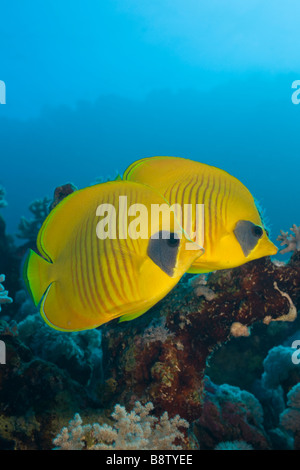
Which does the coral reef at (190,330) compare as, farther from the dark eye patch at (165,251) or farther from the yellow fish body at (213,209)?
the dark eye patch at (165,251)

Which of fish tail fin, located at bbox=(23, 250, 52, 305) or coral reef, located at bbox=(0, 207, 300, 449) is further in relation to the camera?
coral reef, located at bbox=(0, 207, 300, 449)

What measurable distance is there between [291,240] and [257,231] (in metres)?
1.23

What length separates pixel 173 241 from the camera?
2.80 ft

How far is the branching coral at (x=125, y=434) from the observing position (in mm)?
1463

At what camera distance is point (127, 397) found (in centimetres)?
183

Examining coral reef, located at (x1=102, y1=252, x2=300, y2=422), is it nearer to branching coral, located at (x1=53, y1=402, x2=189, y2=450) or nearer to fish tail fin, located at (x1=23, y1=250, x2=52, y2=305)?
branching coral, located at (x1=53, y1=402, x2=189, y2=450)

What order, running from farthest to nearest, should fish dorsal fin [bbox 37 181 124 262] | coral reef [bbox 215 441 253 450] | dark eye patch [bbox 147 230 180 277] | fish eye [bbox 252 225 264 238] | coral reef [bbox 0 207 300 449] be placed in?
1. coral reef [bbox 215 441 253 450]
2. coral reef [bbox 0 207 300 449]
3. fish eye [bbox 252 225 264 238]
4. fish dorsal fin [bbox 37 181 124 262]
5. dark eye patch [bbox 147 230 180 277]

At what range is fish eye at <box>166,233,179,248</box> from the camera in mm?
853

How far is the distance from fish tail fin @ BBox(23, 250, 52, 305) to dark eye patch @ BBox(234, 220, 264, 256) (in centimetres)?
81

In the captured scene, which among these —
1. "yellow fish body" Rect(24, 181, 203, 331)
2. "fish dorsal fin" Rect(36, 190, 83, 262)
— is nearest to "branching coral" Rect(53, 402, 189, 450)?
"yellow fish body" Rect(24, 181, 203, 331)

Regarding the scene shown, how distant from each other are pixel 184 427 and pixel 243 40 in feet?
258

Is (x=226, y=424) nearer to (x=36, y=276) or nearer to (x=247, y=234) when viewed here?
(x=247, y=234)

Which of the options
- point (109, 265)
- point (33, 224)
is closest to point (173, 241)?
point (109, 265)
